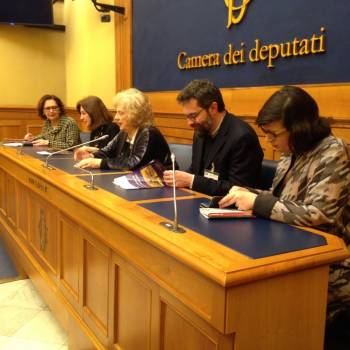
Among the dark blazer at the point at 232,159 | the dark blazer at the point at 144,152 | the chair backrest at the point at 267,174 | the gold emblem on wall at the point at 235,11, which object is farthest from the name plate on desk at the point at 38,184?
the gold emblem on wall at the point at 235,11

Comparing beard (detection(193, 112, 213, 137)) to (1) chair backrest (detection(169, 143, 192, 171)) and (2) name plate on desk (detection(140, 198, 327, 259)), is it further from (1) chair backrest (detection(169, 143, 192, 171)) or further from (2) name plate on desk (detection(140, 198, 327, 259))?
(2) name plate on desk (detection(140, 198, 327, 259))

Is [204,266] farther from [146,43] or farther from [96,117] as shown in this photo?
[146,43]

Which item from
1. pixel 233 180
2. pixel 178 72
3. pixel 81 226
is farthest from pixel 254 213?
pixel 178 72

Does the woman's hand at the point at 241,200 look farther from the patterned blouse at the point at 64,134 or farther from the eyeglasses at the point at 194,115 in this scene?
the patterned blouse at the point at 64,134

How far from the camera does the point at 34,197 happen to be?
2.58 m

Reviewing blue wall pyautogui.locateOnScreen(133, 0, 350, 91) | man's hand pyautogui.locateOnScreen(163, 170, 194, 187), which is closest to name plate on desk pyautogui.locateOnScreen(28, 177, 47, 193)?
man's hand pyautogui.locateOnScreen(163, 170, 194, 187)

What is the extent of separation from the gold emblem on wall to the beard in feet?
3.97

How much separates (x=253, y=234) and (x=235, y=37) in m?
2.17

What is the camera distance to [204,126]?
84.6 inches

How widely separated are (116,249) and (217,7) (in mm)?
2357

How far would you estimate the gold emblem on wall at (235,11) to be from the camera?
2.95 m

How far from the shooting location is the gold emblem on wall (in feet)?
9.68

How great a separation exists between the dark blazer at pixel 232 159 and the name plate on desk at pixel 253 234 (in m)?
0.49

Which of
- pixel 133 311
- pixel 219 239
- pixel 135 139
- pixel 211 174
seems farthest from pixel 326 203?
pixel 135 139
